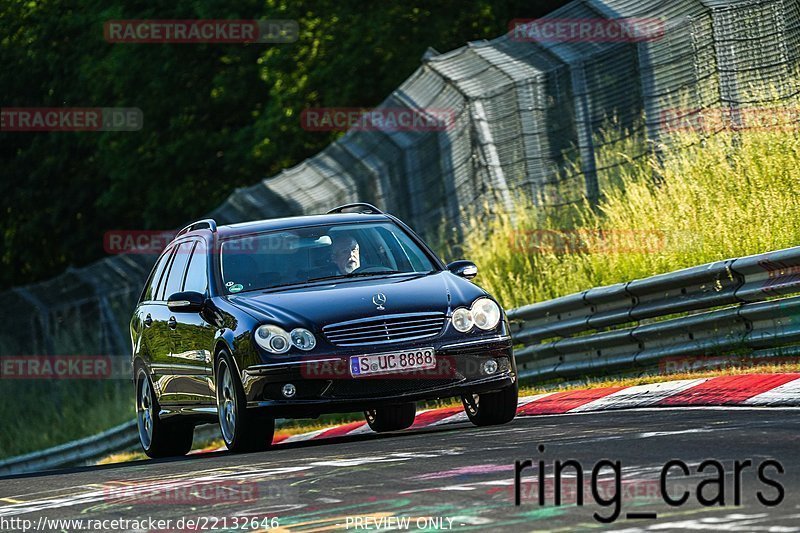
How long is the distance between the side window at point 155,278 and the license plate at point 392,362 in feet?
12.0

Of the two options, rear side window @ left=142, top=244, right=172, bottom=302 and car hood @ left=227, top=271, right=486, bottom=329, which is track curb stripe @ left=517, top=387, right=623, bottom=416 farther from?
rear side window @ left=142, top=244, right=172, bottom=302

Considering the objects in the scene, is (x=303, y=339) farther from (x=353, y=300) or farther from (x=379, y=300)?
(x=379, y=300)

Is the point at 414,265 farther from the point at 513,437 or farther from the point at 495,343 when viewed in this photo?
the point at 513,437

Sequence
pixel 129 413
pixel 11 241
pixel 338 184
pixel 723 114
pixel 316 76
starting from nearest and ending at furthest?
pixel 723 114
pixel 338 184
pixel 129 413
pixel 316 76
pixel 11 241

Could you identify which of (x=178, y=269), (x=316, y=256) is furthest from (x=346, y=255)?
(x=178, y=269)

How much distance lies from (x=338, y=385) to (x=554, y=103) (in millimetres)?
8503

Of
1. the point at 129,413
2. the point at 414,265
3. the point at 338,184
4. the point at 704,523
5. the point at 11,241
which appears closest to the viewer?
the point at 704,523

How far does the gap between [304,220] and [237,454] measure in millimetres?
2212

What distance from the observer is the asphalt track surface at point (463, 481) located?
23.2ft

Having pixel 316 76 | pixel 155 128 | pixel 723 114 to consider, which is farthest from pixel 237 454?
pixel 155 128

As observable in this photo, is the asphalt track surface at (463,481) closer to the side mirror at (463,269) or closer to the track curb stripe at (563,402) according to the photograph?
the track curb stripe at (563,402)

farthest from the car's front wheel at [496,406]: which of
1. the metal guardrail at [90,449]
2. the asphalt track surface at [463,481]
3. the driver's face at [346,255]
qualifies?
the metal guardrail at [90,449]

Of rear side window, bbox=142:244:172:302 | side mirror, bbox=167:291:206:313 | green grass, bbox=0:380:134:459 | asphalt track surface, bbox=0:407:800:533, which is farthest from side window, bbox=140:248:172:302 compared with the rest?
green grass, bbox=0:380:134:459

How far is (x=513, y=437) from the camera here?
10.7m
